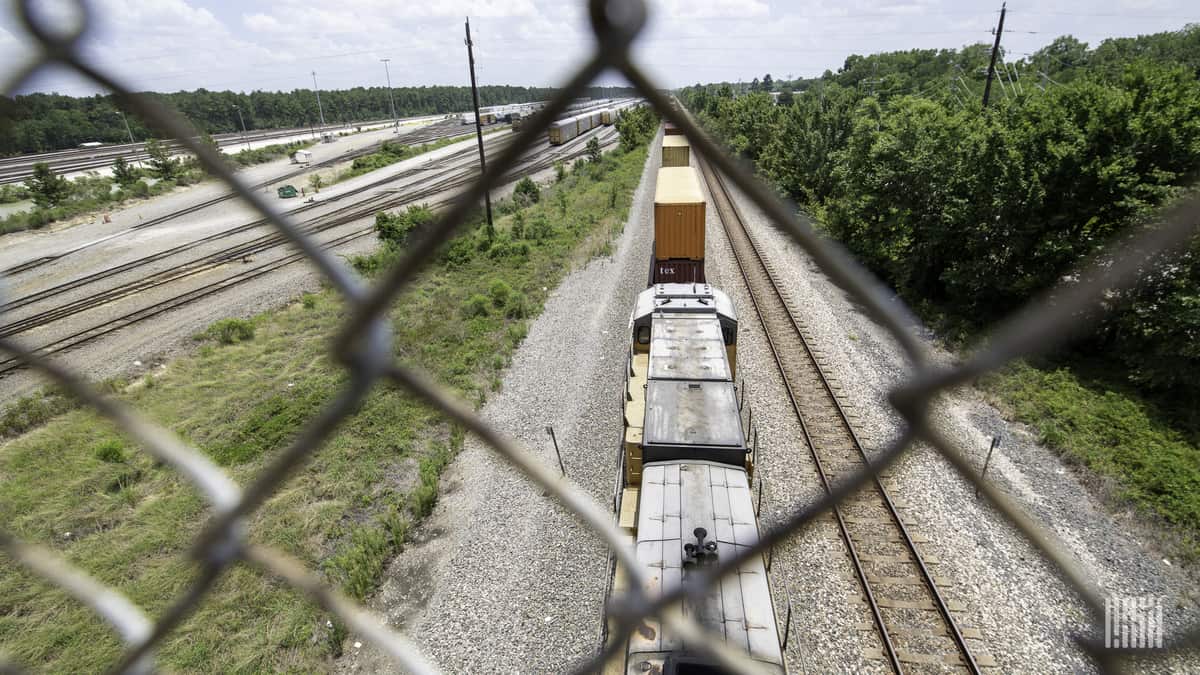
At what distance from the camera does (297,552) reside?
8867 mm

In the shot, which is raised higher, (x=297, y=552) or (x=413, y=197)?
(x=413, y=197)

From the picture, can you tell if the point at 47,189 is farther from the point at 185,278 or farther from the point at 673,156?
the point at 673,156

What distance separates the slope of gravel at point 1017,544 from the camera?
6980mm

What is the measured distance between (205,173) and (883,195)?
18457 mm

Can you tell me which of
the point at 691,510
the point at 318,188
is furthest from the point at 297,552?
the point at 318,188

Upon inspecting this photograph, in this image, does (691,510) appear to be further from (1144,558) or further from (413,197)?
(413,197)

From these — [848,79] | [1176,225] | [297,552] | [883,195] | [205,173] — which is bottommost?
[297,552]

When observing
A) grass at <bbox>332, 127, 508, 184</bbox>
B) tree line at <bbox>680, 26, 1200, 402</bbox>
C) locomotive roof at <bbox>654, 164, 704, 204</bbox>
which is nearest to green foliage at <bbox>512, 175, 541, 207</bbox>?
grass at <bbox>332, 127, 508, 184</bbox>

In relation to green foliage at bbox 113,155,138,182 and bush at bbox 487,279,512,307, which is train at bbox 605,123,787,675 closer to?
bush at bbox 487,279,512,307

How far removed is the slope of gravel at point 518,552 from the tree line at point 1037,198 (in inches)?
259

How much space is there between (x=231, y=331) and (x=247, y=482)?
8.94 m

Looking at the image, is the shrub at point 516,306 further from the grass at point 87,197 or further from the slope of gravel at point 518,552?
the grass at point 87,197

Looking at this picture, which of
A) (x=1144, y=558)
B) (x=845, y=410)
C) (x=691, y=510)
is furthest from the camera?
(x=845, y=410)

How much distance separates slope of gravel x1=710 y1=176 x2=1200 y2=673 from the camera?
6.98 m
